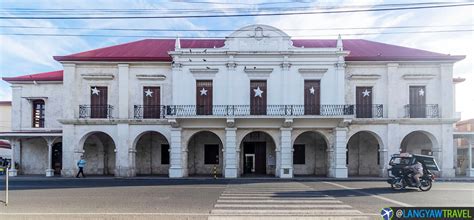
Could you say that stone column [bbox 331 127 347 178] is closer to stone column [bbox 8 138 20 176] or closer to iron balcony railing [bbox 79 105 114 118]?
iron balcony railing [bbox 79 105 114 118]

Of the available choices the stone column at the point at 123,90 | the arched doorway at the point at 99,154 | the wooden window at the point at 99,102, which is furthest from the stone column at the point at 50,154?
the stone column at the point at 123,90

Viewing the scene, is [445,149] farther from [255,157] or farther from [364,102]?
[255,157]

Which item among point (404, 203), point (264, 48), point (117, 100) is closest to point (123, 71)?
point (117, 100)

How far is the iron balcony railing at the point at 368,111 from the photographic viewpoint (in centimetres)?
2319

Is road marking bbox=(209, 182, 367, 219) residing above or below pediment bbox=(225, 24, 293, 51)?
below

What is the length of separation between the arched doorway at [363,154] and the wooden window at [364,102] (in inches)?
74.6

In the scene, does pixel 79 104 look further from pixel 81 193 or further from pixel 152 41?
pixel 81 193

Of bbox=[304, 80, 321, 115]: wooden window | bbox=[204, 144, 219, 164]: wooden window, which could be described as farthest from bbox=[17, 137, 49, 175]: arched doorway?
bbox=[304, 80, 321, 115]: wooden window

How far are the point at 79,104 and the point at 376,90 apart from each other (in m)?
20.1

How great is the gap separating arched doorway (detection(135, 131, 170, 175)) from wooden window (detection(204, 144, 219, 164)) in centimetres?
275

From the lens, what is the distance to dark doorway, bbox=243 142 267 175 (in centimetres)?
2522

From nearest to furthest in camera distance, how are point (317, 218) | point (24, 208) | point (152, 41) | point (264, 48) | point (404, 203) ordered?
point (317, 218), point (24, 208), point (404, 203), point (264, 48), point (152, 41)

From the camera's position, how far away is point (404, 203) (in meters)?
11.5

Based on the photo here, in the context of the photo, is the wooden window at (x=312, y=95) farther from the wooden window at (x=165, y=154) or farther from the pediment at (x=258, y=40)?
the wooden window at (x=165, y=154)
